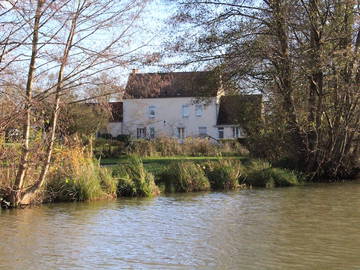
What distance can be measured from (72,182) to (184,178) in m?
3.99

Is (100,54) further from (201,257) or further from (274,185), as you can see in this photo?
(274,185)

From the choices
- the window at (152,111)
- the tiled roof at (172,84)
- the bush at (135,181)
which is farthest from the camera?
the window at (152,111)

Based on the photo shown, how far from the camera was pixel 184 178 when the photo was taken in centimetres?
1672

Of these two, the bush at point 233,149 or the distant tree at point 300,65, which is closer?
the distant tree at point 300,65

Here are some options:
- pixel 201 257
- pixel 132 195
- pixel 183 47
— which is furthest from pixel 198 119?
pixel 201 257

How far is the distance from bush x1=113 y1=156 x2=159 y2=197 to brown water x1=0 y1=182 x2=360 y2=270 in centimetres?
75

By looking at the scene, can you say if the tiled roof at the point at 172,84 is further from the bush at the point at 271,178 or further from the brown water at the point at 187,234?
the bush at the point at 271,178

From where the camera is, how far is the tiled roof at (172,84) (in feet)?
42.4

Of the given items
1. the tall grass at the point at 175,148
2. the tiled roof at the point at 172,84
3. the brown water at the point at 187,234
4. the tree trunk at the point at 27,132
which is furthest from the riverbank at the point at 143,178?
the tall grass at the point at 175,148

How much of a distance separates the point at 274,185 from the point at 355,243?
9.63m

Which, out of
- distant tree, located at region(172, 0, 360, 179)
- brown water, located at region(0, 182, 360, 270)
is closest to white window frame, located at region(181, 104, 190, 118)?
distant tree, located at region(172, 0, 360, 179)

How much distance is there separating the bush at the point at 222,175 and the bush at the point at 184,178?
0.42m

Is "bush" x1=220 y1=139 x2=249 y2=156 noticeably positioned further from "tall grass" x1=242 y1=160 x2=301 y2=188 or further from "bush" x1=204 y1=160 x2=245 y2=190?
"bush" x1=204 y1=160 x2=245 y2=190

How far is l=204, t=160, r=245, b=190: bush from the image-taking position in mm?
17391
